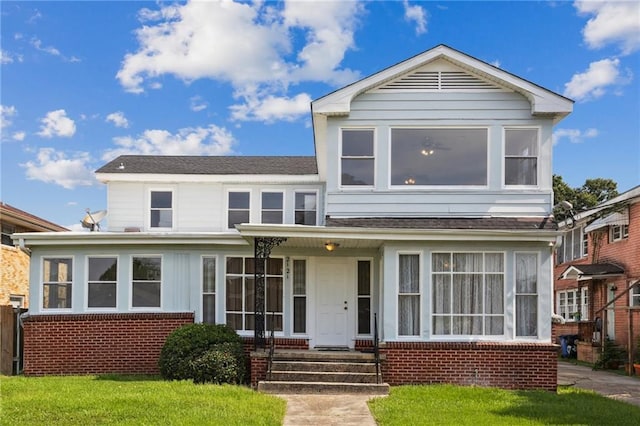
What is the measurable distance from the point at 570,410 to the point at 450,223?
451 centimetres

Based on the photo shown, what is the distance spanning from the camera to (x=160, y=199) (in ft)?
62.7

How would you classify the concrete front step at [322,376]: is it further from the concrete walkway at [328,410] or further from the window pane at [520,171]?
the window pane at [520,171]

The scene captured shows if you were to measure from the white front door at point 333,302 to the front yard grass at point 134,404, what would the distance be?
378 centimetres

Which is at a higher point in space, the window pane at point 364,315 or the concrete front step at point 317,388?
the window pane at point 364,315

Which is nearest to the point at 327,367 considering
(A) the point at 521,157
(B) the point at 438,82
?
(A) the point at 521,157

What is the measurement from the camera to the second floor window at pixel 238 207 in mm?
18984

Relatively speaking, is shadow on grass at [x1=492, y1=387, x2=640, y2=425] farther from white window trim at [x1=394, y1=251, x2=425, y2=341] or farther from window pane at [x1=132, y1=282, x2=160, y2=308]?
window pane at [x1=132, y1=282, x2=160, y2=308]

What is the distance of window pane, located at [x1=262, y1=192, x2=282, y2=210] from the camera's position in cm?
1906

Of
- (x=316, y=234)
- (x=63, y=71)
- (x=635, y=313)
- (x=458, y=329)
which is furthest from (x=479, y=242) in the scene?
(x=63, y=71)

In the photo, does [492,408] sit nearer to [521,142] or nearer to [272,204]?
[521,142]

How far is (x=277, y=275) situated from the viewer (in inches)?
600

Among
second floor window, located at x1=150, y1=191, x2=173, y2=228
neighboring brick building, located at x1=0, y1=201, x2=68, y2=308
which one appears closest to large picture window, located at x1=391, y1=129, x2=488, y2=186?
second floor window, located at x1=150, y1=191, x2=173, y2=228

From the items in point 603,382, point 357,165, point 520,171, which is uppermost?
point 357,165

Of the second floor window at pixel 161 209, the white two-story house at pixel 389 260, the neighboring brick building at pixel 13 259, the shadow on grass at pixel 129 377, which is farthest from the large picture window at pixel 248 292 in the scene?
the neighboring brick building at pixel 13 259
